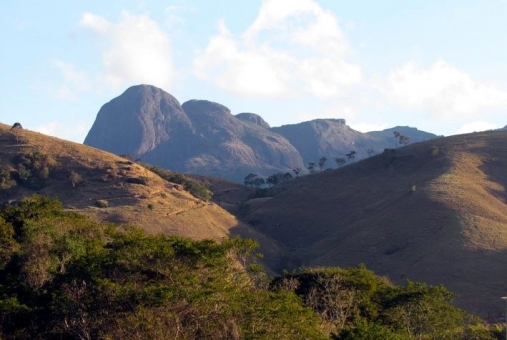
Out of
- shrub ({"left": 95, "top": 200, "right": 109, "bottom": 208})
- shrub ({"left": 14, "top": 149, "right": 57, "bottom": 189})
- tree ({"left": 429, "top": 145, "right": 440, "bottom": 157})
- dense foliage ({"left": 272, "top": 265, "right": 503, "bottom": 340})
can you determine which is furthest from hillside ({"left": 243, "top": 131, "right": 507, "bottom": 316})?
shrub ({"left": 14, "top": 149, "right": 57, "bottom": 189})

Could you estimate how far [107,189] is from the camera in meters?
85.8

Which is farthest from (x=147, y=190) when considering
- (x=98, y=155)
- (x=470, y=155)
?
(x=470, y=155)

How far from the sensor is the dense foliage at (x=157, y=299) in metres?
25.0

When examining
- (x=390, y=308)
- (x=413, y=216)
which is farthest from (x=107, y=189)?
(x=390, y=308)

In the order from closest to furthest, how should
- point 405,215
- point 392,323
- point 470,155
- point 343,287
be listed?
point 392,323
point 343,287
point 405,215
point 470,155

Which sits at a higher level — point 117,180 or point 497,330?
point 117,180

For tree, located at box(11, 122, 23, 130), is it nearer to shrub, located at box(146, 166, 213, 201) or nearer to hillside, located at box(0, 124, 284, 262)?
hillside, located at box(0, 124, 284, 262)

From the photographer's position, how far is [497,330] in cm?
3900

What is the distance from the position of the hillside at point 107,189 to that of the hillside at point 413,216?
1056 cm

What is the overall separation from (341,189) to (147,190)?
3532cm

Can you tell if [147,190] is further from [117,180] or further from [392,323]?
[392,323]

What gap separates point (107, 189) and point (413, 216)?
38.2m

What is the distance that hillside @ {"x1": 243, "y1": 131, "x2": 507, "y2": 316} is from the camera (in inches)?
2603

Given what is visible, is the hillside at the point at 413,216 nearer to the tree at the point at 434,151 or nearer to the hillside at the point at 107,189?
the tree at the point at 434,151
